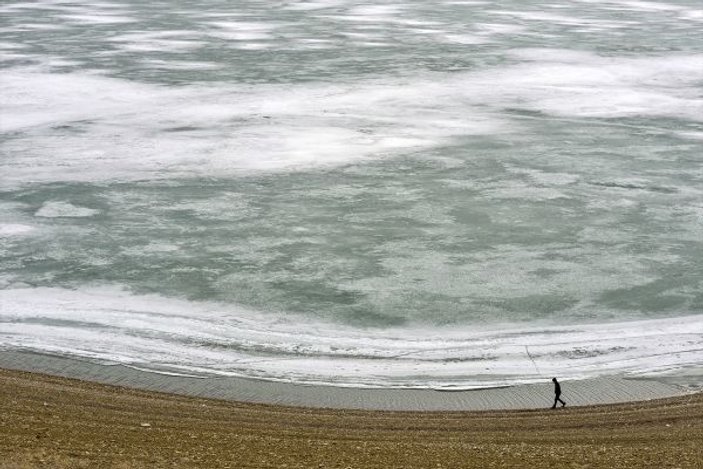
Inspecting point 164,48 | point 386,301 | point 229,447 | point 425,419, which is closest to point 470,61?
point 164,48

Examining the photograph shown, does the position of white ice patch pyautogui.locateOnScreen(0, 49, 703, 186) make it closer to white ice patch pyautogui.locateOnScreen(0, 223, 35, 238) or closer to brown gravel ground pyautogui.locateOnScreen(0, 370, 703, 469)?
white ice patch pyautogui.locateOnScreen(0, 223, 35, 238)

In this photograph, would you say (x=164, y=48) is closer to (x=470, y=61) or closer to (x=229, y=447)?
(x=470, y=61)

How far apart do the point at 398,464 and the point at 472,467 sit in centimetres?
33

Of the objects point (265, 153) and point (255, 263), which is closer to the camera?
point (255, 263)

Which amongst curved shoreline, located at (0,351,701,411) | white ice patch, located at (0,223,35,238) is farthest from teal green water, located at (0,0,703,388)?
curved shoreline, located at (0,351,701,411)

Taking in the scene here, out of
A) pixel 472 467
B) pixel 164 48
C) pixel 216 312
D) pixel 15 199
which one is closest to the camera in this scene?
pixel 472 467

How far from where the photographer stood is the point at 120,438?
523cm

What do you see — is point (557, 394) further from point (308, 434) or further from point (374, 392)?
A: point (308, 434)

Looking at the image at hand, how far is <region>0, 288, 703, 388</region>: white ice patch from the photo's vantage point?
24.2 feet

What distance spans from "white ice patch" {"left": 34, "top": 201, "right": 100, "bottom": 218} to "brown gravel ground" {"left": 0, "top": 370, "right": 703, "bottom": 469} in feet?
11.9

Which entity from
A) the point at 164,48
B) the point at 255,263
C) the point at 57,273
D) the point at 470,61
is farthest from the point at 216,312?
the point at 164,48

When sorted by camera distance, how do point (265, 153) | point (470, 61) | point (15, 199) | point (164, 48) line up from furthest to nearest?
1. point (164, 48)
2. point (470, 61)
3. point (265, 153)
4. point (15, 199)

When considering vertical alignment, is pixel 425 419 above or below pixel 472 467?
below

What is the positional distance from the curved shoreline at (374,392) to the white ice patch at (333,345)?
126 millimetres
